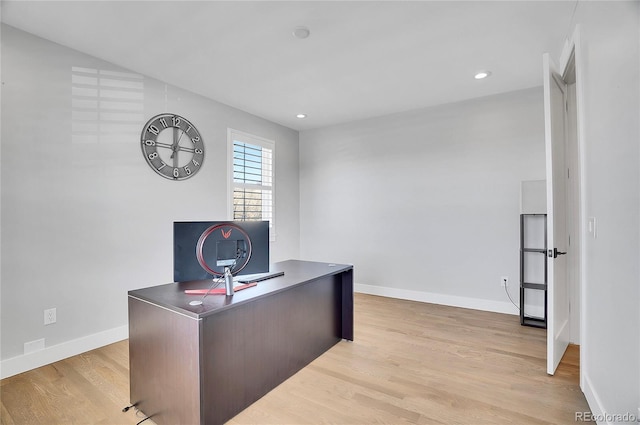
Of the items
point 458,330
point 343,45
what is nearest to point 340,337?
point 458,330

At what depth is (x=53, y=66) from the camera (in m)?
2.58

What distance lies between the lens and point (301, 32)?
2.42 metres

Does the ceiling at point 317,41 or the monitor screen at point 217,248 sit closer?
the monitor screen at point 217,248

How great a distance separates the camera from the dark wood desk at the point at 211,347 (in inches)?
62.1

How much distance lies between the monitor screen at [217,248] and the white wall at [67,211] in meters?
1.41

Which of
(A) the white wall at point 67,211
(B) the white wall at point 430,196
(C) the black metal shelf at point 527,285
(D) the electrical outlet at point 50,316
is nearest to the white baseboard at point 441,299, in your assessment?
(B) the white wall at point 430,196

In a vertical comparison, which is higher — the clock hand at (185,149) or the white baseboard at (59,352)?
the clock hand at (185,149)

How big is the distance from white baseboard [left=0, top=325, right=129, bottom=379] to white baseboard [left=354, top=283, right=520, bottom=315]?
307 centimetres

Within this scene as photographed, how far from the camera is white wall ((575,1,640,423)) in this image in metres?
1.28

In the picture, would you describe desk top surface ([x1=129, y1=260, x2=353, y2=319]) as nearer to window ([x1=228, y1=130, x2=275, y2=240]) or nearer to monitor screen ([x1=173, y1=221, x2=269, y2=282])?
monitor screen ([x1=173, y1=221, x2=269, y2=282])

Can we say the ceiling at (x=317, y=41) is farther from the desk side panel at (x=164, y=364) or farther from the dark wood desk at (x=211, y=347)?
the desk side panel at (x=164, y=364)

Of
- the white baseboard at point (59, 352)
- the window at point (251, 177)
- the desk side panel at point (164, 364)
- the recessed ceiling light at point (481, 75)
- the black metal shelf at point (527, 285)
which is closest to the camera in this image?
the desk side panel at point (164, 364)

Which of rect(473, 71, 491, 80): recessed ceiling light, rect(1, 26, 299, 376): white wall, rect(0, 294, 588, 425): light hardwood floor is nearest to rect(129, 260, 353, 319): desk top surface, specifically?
rect(0, 294, 588, 425): light hardwood floor

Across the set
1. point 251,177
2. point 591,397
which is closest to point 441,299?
point 591,397
